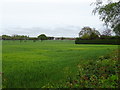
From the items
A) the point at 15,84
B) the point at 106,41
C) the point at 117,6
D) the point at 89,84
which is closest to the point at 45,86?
the point at 15,84

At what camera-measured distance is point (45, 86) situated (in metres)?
4.78

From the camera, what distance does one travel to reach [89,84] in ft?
15.4

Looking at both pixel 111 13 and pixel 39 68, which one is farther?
pixel 111 13

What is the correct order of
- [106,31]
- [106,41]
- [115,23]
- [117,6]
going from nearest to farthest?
[117,6] → [115,23] → [106,31] → [106,41]

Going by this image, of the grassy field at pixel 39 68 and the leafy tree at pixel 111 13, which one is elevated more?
the leafy tree at pixel 111 13

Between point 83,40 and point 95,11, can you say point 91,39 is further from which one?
point 95,11

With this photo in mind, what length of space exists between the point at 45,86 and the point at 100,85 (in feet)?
5.32

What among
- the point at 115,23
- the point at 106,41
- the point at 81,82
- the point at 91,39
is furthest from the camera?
the point at 91,39

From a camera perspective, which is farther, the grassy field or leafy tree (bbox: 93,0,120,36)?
leafy tree (bbox: 93,0,120,36)

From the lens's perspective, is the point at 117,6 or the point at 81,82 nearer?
the point at 81,82

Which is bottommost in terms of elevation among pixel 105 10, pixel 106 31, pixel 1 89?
pixel 1 89

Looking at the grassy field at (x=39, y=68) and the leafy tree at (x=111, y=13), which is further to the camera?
the leafy tree at (x=111, y=13)

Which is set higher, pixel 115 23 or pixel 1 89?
pixel 115 23

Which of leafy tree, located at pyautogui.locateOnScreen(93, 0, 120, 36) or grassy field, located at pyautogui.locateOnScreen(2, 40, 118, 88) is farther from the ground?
leafy tree, located at pyautogui.locateOnScreen(93, 0, 120, 36)
